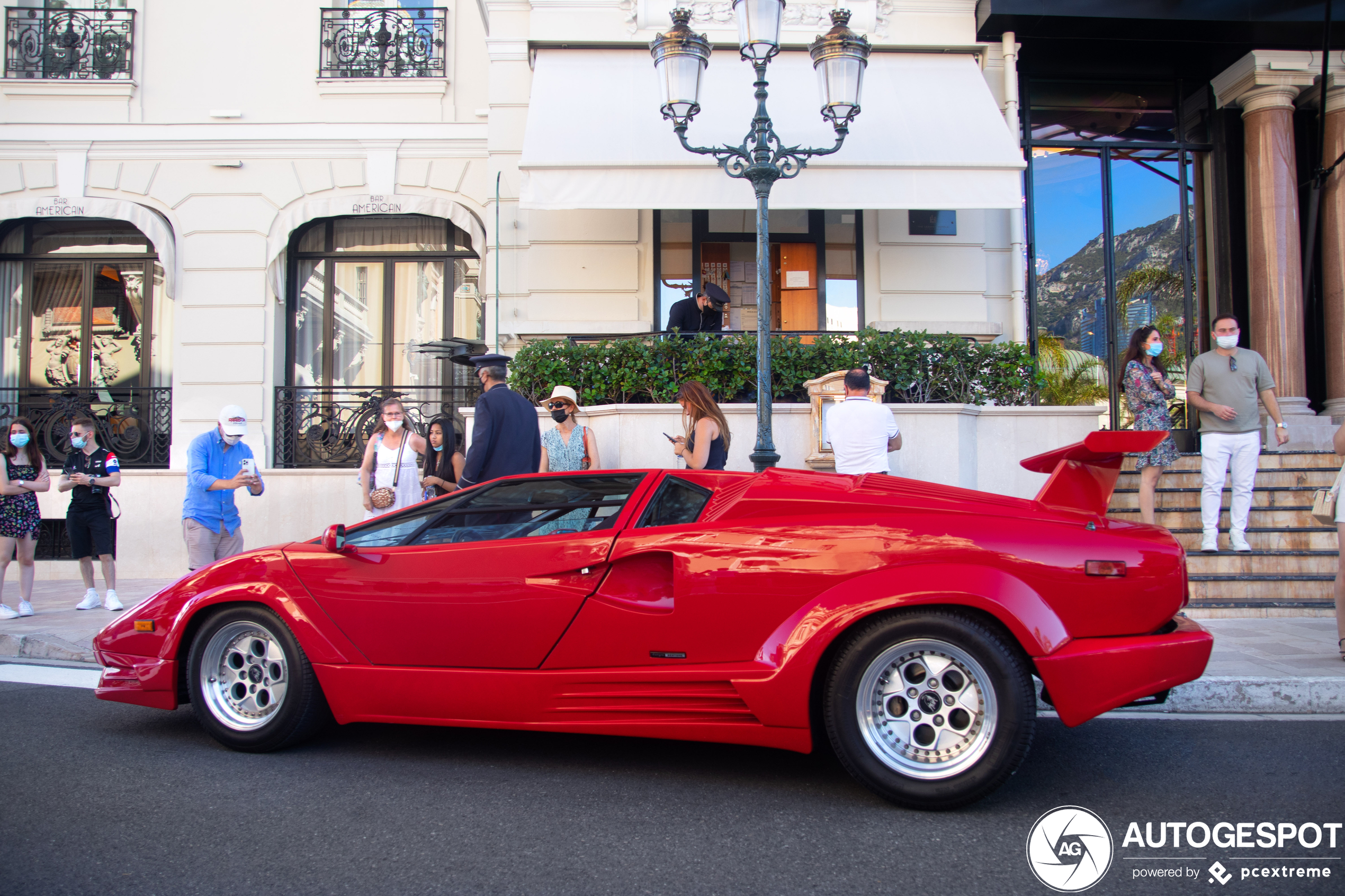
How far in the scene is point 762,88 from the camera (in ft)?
23.0

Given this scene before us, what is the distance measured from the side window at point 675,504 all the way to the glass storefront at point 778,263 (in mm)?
7007

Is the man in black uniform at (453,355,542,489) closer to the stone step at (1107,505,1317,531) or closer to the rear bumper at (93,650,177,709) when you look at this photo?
the rear bumper at (93,650,177,709)

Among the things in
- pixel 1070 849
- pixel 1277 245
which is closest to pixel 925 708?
pixel 1070 849

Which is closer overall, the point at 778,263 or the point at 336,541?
the point at 336,541

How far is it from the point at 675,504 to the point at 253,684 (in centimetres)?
203

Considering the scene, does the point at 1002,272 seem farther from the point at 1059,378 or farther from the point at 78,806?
the point at 78,806

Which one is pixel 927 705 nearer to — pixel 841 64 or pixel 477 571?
pixel 477 571

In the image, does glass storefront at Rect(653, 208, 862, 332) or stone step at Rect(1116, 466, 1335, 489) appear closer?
stone step at Rect(1116, 466, 1335, 489)

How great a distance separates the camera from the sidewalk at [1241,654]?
15.4ft

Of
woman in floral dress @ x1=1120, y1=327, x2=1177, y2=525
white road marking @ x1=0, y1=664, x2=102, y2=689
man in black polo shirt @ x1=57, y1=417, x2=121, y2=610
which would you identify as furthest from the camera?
man in black polo shirt @ x1=57, y1=417, x2=121, y2=610

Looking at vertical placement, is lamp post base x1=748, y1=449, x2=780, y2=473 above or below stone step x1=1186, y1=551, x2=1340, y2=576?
above

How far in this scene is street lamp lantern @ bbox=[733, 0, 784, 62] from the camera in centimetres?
686

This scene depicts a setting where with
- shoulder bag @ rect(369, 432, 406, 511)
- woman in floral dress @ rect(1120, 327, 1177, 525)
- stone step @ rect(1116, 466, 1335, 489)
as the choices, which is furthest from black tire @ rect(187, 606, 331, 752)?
stone step @ rect(1116, 466, 1335, 489)

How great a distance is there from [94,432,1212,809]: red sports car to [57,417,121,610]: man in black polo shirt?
4.17 meters
